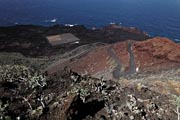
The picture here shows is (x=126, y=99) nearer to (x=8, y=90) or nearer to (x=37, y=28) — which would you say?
(x=8, y=90)

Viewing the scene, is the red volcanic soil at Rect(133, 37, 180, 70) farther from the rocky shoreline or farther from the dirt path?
the dirt path

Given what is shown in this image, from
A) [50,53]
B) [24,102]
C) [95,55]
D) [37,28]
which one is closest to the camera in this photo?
[24,102]

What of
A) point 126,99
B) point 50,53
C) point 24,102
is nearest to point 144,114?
point 126,99

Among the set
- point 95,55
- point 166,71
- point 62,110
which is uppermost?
point 62,110

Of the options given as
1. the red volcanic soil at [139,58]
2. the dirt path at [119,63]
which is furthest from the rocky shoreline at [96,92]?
the red volcanic soil at [139,58]

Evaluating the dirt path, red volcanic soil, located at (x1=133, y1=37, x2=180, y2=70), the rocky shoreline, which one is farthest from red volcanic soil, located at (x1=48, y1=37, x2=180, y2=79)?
the dirt path

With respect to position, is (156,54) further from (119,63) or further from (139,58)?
(119,63)

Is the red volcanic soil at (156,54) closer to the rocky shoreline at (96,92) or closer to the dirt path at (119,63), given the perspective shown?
the rocky shoreline at (96,92)

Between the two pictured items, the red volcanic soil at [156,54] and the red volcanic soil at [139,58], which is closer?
the red volcanic soil at [156,54]
